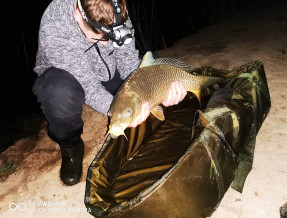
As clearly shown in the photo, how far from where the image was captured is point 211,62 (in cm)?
349

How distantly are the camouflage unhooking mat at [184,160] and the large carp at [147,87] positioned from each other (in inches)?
10.4

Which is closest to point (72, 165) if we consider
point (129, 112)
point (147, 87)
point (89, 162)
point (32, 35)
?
point (89, 162)

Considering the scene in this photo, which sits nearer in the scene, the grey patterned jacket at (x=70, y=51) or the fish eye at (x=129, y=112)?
the fish eye at (x=129, y=112)

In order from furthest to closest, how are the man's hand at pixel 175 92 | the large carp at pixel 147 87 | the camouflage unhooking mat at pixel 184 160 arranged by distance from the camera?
1. the man's hand at pixel 175 92
2. the large carp at pixel 147 87
3. the camouflage unhooking mat at pixel 184 160

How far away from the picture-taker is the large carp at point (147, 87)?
1.54 metres

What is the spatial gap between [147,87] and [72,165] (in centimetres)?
89

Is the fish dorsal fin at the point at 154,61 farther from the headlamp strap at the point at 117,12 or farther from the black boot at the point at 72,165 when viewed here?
the black boot at the point at 72,165

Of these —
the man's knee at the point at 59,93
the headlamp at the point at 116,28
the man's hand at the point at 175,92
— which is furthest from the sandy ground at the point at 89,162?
the headlamp at the point at 116,28

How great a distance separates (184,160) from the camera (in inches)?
55.3

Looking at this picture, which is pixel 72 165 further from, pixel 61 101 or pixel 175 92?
pixel 175 92

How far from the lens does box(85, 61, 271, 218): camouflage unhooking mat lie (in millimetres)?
1409

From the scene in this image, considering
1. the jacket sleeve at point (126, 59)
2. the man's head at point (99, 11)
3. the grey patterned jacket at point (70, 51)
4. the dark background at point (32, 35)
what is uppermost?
the man's head at point (99, 11)

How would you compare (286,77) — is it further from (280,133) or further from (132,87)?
(132,87)

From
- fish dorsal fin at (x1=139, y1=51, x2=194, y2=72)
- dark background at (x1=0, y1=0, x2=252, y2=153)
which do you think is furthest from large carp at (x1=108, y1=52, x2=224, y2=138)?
dark background at (x1=0, y1=0, x2=252, y2=153)
